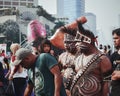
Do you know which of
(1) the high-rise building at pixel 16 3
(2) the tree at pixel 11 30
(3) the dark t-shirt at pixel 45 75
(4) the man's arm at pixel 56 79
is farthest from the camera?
(1) the high-rise building at pixel 16 3

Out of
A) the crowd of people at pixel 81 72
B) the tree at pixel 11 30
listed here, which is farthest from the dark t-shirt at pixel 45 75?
the tree at pixel 11 30

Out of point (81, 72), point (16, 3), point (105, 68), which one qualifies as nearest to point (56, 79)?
point (81, 72)

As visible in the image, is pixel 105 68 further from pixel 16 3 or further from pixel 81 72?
pixel 16 3

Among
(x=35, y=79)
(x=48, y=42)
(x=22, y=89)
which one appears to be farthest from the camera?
(x=22, y=89)

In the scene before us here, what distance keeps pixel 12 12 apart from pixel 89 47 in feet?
329

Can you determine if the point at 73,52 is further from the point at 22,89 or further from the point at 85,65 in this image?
the point at 22,89

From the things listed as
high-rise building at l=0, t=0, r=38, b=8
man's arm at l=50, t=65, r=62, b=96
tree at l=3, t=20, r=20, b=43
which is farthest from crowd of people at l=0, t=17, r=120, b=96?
high-rise building at l=0, t=0, r=38, b=8

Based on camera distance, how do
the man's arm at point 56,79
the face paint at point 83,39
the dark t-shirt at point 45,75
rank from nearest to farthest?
the man's arm at point 56,79, the dark t-shirt at point 45,75, the face paint at point 83,39

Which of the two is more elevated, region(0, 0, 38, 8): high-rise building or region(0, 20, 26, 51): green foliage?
region(0, 0, 38, 8): high-rise building

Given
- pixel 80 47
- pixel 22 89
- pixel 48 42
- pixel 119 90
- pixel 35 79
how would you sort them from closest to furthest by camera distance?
pixel 119 90, pixel 35 79, pixel 80 47, pixel 48 42, pixel 22 89

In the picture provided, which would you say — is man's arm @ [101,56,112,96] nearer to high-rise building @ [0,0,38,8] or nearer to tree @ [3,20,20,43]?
tree @ [3,20,20,43]

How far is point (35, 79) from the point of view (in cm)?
571

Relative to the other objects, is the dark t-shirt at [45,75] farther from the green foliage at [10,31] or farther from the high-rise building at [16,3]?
the high-rise building at [16,3]

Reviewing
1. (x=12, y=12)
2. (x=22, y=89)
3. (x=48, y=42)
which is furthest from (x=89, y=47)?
(x=12, y=12)
